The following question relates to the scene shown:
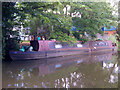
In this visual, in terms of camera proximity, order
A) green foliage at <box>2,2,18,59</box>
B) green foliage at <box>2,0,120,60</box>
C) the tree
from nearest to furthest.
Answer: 1. green foliage at <box>2,2,18,59</box>
2. green foliage at <box>2,0,120,60</box>
3. the tree

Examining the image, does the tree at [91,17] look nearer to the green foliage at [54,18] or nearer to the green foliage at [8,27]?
the green foliage at [54,18]

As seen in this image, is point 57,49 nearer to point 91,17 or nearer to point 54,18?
point 54,18

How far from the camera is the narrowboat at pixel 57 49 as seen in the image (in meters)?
7.85

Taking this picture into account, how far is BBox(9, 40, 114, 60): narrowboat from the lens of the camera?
309 inches

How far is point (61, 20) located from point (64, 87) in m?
5.13

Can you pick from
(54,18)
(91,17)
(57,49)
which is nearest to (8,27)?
(54,18)

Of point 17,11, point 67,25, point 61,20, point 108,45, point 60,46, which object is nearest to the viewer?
point 17,11

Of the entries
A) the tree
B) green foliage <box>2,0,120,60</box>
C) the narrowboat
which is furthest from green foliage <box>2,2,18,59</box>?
the tree

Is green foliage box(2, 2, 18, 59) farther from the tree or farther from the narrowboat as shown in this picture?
the tree

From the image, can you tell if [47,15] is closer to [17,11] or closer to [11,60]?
[17,11]

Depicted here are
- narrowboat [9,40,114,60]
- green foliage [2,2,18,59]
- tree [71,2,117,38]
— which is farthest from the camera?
tree [71,2,117,38]

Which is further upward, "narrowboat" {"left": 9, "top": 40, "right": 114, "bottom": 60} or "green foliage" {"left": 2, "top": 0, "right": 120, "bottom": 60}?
"green foliage" {"left": 2, "top": 0, "right": 120, "bottom": 60}

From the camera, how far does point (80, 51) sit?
35.7 feet

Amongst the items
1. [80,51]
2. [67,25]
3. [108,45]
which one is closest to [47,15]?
[67,25]
